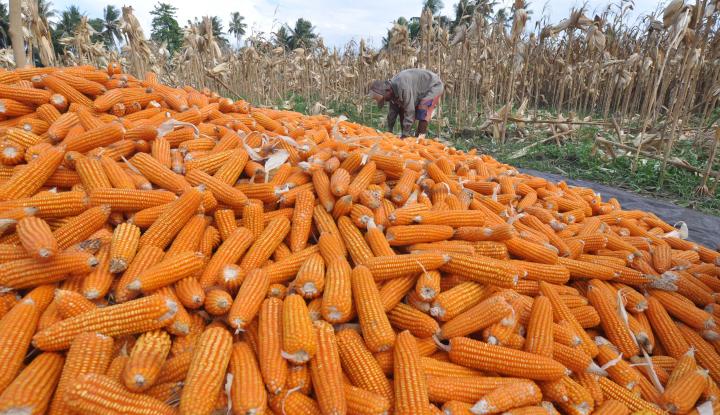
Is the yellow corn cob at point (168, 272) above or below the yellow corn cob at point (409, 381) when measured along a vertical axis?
above

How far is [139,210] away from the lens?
7.94 feet

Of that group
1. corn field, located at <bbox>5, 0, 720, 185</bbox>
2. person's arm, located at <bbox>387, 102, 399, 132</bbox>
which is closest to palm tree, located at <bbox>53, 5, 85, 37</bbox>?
corn field, located at <bbox>5, 0, 720, 185</bbox>

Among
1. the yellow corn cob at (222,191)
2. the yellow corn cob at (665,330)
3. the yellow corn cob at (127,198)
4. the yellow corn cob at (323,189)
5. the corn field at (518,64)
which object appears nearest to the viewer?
the yellow corn cob at (127,198)

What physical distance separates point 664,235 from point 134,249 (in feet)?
16.7

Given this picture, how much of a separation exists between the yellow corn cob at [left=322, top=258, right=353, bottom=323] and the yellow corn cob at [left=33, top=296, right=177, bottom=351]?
75cm

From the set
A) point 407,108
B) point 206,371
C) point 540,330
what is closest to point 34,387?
point 206,371

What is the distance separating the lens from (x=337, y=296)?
199 centimetres

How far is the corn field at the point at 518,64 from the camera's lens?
29.8 ft

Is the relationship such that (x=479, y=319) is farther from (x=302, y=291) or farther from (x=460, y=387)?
(x=302, y=291)

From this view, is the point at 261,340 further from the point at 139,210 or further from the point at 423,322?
the point at 139,210

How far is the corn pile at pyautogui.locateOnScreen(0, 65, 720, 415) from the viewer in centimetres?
165

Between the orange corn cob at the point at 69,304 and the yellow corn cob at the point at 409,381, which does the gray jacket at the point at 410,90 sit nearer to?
the yellow corn cob at the point at 409,381

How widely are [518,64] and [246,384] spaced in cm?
1469

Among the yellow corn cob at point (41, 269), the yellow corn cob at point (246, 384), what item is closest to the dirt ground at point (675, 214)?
the yellow corn cob at point (246, 384)
